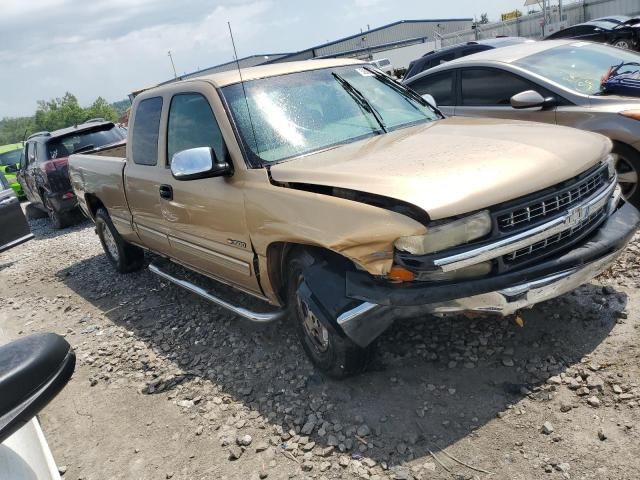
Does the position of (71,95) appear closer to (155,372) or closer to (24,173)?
(24,173)

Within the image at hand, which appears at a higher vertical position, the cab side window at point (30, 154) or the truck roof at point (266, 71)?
the truck roof at point (266, 71)

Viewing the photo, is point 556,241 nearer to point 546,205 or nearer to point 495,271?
point 546,205

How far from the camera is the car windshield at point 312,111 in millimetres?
3570

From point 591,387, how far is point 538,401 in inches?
11.6

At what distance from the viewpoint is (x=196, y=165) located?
11.2 ft

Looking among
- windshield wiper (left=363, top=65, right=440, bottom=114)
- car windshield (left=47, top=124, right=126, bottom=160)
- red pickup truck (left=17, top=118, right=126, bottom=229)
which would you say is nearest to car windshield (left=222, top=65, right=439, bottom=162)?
windshield wiper (left=363, top=65, right=440, bottom=114)

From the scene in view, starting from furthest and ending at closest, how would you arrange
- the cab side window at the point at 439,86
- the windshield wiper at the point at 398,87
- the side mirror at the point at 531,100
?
the cab side window at the point at 439,86
the side mirror at the point at 531,100
the windshield wiper at the point at 398,87

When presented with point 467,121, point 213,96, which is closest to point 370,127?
point 467,121

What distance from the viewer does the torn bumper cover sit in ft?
8.64

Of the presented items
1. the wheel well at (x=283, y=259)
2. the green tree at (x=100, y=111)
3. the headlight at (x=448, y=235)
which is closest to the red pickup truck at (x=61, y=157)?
the wheel well at (x=283, y=259)

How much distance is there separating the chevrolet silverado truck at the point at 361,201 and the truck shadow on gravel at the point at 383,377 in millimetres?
265

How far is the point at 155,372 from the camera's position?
4.07 m

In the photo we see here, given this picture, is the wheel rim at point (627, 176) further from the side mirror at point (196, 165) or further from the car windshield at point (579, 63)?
the side mirror at point (196, 165)

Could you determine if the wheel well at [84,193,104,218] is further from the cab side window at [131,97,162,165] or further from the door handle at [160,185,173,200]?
the door handle at [160,185,173,200]
